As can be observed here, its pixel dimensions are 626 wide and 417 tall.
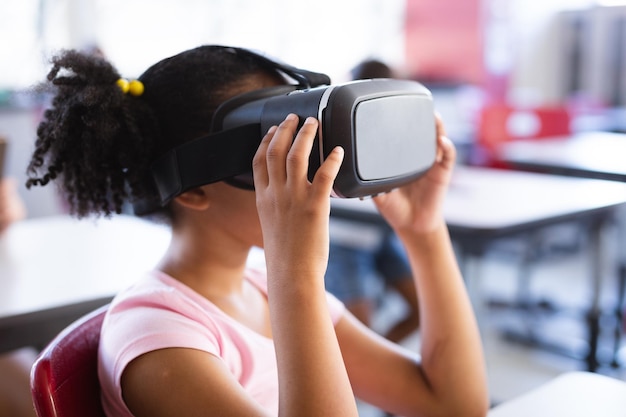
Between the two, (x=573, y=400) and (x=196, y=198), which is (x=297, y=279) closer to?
(x=196, y=198)

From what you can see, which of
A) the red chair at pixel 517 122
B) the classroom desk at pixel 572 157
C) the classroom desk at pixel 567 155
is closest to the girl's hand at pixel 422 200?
the classroom desk at pixel 567 155

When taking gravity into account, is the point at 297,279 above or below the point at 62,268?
above

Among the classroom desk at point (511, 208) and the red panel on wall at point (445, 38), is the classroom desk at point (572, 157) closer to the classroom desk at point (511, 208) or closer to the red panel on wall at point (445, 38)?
the classroom desk at point (511, 208)

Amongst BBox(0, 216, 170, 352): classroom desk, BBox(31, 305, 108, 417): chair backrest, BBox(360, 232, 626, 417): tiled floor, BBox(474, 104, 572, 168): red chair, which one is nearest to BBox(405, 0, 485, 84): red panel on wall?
BBox(474, 104, 572, 168): red chair

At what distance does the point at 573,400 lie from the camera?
2.90 feet

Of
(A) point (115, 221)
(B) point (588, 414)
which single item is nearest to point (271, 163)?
(B) point (588, 414)

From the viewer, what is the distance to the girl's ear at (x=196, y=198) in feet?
3.13

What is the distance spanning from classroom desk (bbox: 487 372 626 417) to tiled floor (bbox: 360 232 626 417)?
4.36 ft

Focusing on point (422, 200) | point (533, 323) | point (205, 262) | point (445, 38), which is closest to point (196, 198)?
point (205, 262)

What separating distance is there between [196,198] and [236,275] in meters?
0.13

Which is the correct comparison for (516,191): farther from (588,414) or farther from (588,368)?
(588,414)

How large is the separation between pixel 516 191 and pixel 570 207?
278 millimetres

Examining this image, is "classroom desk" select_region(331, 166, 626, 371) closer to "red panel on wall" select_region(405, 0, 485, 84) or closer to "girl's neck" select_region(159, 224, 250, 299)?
"girl's neck" select_region(159, 224, 250, 299)

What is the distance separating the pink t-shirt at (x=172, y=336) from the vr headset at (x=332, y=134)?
0.40 feet
